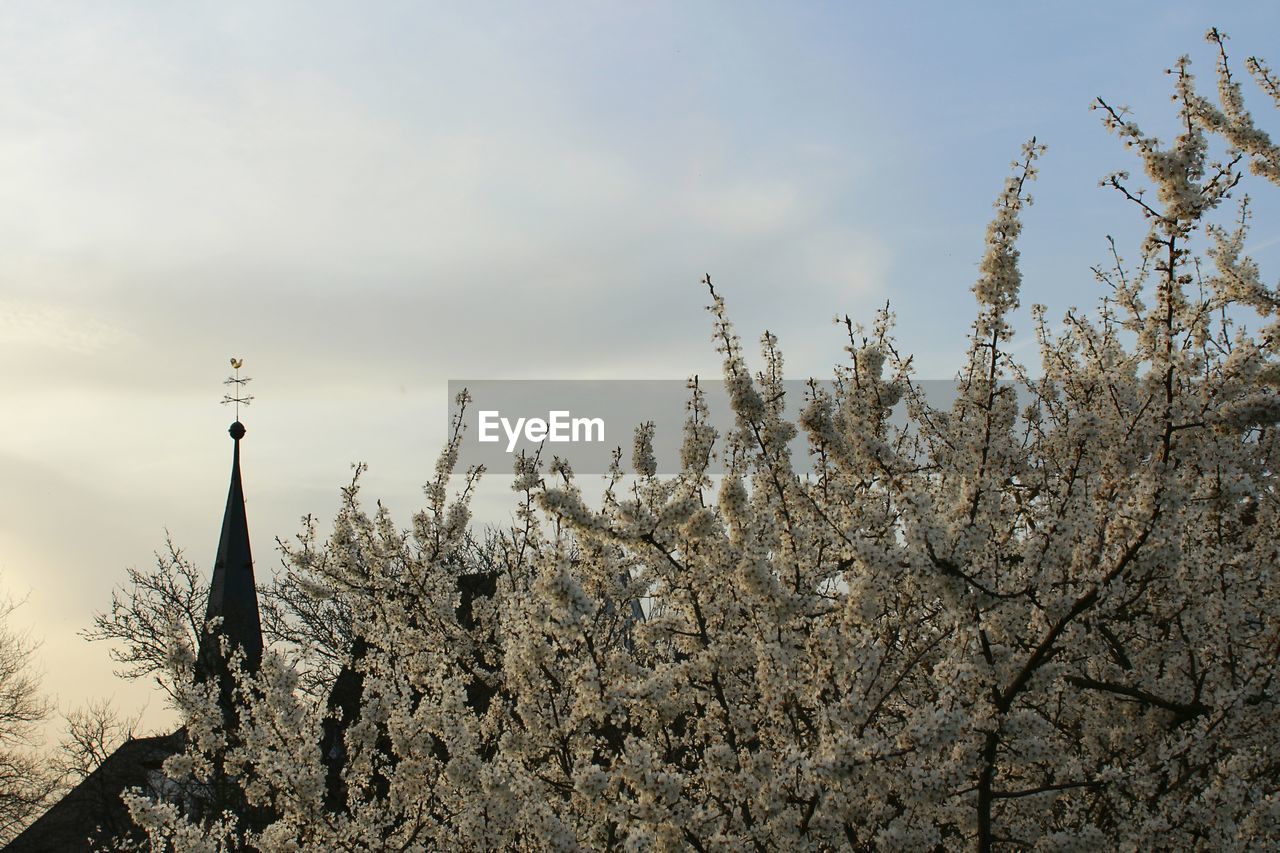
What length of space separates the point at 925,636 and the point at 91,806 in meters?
24.1

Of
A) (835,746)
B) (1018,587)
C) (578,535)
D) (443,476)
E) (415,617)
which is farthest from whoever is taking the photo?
(443,476)

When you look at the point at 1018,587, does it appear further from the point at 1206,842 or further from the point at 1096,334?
the point at 1096,334

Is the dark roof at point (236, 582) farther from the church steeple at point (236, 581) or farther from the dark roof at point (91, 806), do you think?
the dark roof at point (91, 806)

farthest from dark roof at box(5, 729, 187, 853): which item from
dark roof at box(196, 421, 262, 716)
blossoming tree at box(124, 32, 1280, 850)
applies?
blossoming tree at box(124, 32, 1280, 850)

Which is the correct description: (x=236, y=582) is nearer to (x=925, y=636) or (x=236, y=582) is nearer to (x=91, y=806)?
(x=91, y=806)

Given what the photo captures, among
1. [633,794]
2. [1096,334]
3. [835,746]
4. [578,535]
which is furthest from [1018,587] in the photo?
[1096,334]

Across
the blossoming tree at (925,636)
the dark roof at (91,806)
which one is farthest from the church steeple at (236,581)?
the blossoming tree at (925,636)

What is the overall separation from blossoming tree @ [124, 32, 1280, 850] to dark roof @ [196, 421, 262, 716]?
1795 cm

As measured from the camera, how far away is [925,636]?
19.5 ft

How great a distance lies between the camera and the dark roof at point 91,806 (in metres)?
23.6

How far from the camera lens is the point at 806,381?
6734 mm

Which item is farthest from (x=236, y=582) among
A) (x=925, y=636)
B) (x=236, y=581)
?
(x=925, y=636)

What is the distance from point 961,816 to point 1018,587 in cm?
141

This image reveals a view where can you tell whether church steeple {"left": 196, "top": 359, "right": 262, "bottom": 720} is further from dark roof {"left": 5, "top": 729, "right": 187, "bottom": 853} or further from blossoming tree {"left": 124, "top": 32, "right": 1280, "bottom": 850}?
blossoming tree {"left": 124, "top": 32, "right": 1280, "bottom": 850}
